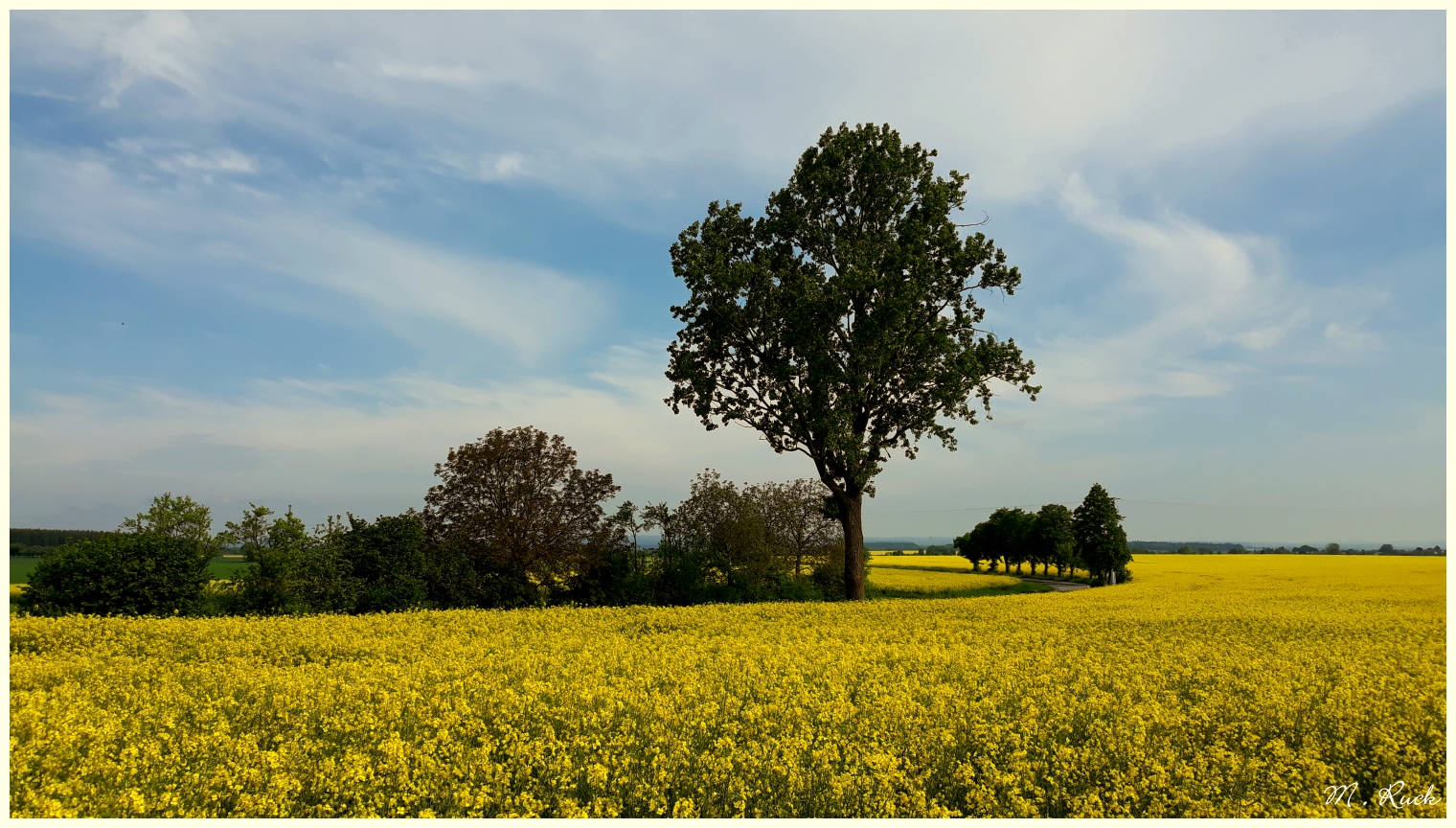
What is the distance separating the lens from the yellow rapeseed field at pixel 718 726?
5766mm

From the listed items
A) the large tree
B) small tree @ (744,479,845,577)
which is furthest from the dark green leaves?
small tree @ (744,479,845,577)

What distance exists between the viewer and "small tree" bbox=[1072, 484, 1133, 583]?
44.0 m

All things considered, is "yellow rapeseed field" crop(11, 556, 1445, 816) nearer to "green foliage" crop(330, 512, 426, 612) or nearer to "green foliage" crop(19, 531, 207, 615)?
"green foliage" crop(19, 531, 207, 615)

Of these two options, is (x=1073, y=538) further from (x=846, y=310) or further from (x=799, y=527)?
(x=846, y=310)

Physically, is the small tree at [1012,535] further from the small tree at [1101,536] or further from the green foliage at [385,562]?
the green foliage at [385,562]

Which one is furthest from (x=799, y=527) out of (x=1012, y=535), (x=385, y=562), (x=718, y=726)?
(x=1012, y=535)

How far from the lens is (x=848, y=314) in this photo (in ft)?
74.8

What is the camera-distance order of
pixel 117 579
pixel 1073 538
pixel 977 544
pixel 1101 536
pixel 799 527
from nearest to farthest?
pixel 117 579
pixel 799 527
pixel 1101 536
pixel 1073 538
pixel 977 544

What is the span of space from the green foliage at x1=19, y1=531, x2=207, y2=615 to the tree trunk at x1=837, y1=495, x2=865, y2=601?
18.0m

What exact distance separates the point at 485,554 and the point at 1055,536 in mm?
40267

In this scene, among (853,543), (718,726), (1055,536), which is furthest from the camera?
(1055,536)
